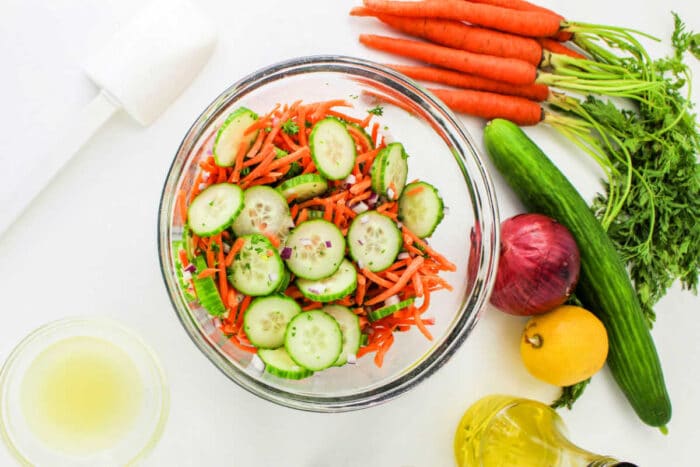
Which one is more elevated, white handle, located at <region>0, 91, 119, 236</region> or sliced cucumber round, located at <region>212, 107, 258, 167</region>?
sliced cucumber round, located at <region>212, 107, 258, 167</region>

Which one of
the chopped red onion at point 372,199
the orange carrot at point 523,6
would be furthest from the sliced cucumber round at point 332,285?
the orange carrot at point 523,6

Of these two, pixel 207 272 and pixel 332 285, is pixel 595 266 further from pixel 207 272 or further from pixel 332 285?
pixel 207 272

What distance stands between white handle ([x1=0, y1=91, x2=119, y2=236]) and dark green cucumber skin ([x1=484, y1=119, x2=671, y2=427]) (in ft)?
2.84

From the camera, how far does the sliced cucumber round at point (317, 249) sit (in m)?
1.30

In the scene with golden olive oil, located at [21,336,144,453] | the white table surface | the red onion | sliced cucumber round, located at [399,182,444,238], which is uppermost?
the red onion

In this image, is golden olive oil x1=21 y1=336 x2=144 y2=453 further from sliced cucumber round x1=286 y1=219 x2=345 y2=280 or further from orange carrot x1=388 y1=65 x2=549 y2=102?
orange carrot x1=388 y1=65 x2=549 y2=102

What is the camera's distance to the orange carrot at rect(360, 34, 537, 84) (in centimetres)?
170

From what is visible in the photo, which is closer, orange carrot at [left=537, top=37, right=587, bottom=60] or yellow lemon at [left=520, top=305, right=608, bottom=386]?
yellow lemon at [left=520, top=305, right=608, bottom=386]

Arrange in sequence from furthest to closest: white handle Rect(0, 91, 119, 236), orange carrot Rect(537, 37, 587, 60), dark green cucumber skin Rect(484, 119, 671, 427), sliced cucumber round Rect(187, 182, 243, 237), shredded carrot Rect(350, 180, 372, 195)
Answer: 1. orange carrot Rect(537, 37, 587, 60)
2. dark green cucumber skin Rect(484, 119, 671, 427)
3. white handle Rect(0, 91, 119, 236)
4. shredded carrot Rect(350, 180, 372, 195)
5. sliced cucumber round Rect(187, 182, 243, 237)

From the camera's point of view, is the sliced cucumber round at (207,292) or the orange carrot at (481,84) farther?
the orange carrot at (481,84)

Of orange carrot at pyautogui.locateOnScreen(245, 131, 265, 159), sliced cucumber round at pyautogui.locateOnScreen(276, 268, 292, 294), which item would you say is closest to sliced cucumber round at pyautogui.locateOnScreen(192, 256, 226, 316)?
sliced cucumber round at pyautogui.locateOnScreen(276, 268, 292, 294)

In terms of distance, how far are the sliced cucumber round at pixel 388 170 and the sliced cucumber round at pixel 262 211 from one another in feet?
0.59

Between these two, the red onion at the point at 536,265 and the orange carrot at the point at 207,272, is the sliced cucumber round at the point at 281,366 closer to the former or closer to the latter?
the orange carrot at the point at 207,272

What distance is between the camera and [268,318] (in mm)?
1314
